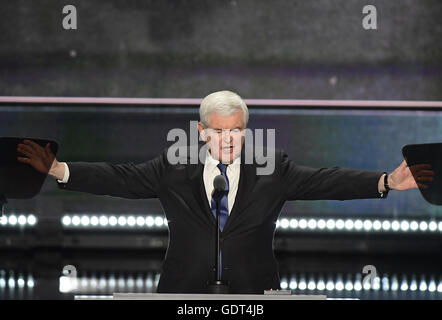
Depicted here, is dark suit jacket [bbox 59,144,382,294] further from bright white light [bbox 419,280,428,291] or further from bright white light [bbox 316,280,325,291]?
bright white light [bbox 419,280,428,291]

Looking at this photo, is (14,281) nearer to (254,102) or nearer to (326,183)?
(254,102)

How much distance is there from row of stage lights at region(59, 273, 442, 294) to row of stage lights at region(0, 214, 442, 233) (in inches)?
9.9

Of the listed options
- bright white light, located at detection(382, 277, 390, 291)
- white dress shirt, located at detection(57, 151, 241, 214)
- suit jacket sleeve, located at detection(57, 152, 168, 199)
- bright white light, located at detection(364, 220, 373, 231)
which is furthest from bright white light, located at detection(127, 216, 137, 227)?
bright white light, located at detection(382, 277, 390, 291)

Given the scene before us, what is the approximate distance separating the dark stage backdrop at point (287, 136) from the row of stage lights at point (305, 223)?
0.04 m

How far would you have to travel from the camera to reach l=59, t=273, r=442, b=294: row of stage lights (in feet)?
12.6

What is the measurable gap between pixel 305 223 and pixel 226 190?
1265 mm

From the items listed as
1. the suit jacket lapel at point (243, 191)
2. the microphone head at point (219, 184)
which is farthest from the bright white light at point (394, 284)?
the microphone head at point (219, 184)

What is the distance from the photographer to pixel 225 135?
110 inches

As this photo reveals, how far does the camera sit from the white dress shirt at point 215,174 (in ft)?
9.27

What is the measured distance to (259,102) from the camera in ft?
12.8

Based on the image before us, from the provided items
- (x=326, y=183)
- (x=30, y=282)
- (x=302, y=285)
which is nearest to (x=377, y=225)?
(x=302, y=285)

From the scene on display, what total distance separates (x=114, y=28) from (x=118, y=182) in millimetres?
1276

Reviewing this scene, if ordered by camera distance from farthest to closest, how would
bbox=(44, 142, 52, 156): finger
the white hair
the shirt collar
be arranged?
bbox=(44, 142, 52, 156): finger → the shirt collar → the white hair
